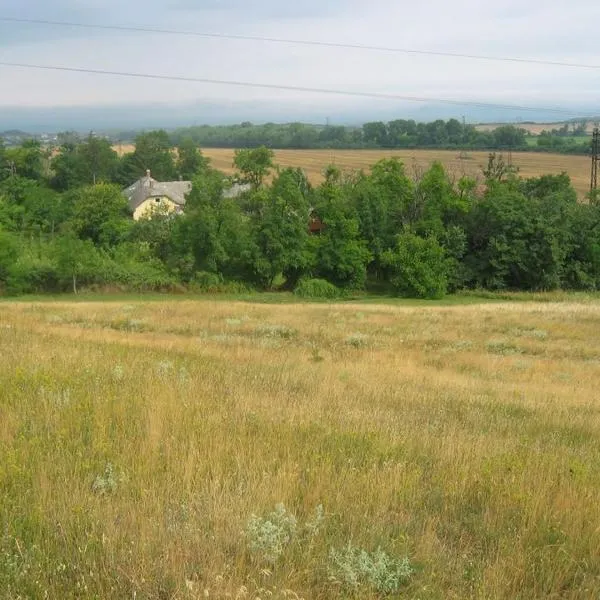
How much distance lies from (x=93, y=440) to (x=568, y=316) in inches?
1212

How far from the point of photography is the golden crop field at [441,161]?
81469mm

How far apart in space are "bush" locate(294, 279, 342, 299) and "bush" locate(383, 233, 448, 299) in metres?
6.49

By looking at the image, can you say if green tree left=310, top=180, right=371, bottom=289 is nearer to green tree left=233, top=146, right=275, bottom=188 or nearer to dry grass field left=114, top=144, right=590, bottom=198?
dry grass field left=114, top=144, right=590, bottom=198

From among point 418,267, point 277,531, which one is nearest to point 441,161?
point 418,267

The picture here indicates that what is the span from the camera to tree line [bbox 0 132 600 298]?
57281 mm

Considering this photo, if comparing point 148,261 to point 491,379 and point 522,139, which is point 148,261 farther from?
point 522,139

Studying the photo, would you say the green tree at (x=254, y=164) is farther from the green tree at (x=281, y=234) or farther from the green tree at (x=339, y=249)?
the green tree at (x=281, y=234)

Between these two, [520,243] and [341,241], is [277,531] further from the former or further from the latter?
[520,243]

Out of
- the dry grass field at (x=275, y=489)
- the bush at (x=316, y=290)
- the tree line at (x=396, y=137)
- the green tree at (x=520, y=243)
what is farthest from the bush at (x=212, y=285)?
the tree line at (x=396, y=137)

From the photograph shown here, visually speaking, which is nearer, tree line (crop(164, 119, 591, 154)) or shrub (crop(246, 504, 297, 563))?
shrub (crop(246, 504, 297, 563))

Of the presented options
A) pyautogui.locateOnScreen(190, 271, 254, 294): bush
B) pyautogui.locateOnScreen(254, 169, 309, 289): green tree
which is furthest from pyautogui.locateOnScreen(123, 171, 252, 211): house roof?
pyautogui.locateOnScreen(190, 271, 254, 294): bush

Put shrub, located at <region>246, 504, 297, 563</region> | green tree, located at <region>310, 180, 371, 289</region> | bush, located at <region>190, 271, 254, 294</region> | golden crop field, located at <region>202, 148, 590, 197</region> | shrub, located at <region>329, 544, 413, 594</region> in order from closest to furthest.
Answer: shrub, located at <region>329, 544, 413, 594</region> → shrub, located at <region>246, 504, 297, 563</region> → bush, located at <region>190, 271, 254, 294</region> → green tree, located at <region>310, 180, 371, 289</region> → golden crop field, located at <region>202, 148, 590, 197</region>

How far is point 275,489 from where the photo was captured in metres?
4.31

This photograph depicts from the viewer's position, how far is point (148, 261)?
61.3 meters
